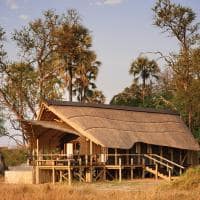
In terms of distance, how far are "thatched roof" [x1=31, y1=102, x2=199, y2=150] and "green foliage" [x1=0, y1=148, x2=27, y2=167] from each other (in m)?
8.82

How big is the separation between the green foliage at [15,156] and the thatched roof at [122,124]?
8.82 m

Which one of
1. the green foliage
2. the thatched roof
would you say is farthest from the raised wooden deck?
the green foliage

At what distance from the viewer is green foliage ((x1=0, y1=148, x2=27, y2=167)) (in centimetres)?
4135

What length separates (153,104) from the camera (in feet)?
154

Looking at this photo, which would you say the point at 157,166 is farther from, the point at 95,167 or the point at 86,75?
the point at 86,75

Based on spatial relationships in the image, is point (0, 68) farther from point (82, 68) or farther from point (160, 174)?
point (160, 174)

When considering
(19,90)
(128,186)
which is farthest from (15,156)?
(128,186)

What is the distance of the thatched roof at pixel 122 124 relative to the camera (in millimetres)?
30031

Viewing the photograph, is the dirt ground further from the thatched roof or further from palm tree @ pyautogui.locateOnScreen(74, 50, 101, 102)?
palm tree @ pyautogui.locateOnScreen(74, 50, 101, 102)

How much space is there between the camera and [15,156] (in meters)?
42.2

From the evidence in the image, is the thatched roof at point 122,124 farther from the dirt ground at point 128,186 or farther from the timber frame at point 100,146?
the dirt ground at point 128,186

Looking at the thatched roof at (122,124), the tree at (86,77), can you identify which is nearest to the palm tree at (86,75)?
the tree at (86,77)

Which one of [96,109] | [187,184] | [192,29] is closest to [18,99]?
[96,109]

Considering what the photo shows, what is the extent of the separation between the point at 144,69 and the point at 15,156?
1431 cm
